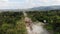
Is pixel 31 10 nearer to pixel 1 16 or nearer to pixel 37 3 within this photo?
pixel 37 3

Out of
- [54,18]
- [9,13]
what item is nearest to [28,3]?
[9,13]

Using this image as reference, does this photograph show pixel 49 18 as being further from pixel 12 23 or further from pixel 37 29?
pixel 12 23

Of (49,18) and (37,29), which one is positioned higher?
(49,18)

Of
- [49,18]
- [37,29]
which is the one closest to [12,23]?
[37,29]

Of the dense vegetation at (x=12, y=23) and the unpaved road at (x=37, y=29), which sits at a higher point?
the dense vegetation at (x=12, y=23)
